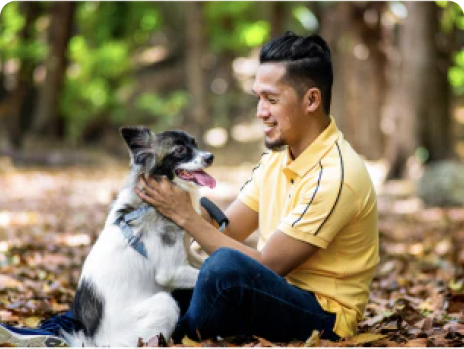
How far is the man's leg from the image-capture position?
3.58 meters

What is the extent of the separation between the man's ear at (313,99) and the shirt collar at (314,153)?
16 centimetres

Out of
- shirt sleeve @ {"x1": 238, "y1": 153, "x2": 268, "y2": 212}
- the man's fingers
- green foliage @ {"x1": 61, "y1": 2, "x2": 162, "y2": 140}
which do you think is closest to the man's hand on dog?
the man's fingers

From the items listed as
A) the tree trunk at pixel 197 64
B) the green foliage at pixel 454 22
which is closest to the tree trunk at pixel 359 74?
the green foliage at pixel 454 22

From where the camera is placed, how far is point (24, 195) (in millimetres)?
13398

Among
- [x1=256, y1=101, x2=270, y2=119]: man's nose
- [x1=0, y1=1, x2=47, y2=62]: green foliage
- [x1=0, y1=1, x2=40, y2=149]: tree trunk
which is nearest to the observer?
[x1=256, y1=101, x2=270, y2=119]: man's nose

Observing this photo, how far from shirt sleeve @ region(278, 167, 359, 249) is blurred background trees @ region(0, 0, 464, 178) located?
10457 millimetres

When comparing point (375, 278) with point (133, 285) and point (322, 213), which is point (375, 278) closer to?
point (322, 213)

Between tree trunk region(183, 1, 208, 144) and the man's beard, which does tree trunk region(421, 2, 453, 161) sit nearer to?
tree trunk region(183, 1, 208, 144)

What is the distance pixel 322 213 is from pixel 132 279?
1157mm

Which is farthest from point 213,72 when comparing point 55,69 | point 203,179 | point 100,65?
point 203,179

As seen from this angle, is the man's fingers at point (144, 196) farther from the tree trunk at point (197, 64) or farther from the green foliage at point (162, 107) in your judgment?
the green foliage at point (162, 107)

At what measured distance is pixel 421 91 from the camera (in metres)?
13.5

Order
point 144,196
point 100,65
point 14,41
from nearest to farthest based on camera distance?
point 144,196, point 14,41, point 100,65

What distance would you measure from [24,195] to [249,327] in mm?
10609
